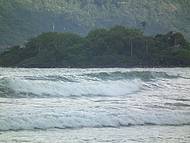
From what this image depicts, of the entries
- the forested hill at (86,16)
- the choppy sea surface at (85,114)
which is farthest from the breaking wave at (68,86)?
the forested hill at (86,16)

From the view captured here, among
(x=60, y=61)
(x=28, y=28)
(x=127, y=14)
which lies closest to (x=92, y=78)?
(x=60, y=61)

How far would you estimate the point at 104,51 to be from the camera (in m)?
76.1

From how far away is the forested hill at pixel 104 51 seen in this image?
72812 mm

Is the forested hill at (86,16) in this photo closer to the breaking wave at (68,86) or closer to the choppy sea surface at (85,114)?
the breaking wave at (68,86)

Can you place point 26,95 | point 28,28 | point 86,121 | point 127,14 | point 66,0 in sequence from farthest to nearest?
point 66,0, point 127,14, point 28,28, point 26,95, point 86,121

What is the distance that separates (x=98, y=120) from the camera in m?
15.6

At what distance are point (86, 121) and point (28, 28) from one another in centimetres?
13146

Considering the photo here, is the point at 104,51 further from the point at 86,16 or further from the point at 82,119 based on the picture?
the point at 86,16

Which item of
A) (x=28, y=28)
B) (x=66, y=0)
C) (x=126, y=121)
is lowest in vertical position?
(x=126, y=121)

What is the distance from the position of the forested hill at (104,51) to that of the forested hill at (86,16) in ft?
192

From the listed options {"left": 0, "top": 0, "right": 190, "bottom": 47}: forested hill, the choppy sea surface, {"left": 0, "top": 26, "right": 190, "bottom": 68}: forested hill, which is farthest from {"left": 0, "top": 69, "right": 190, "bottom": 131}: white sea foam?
{"left": 0, "top": 0, "right": 190, "bottom": 47}: forested hill

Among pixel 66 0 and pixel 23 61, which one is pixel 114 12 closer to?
pixel 66 0

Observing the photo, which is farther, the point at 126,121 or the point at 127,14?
the point at 127,14

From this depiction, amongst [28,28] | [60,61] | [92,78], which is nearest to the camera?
[92,78]
